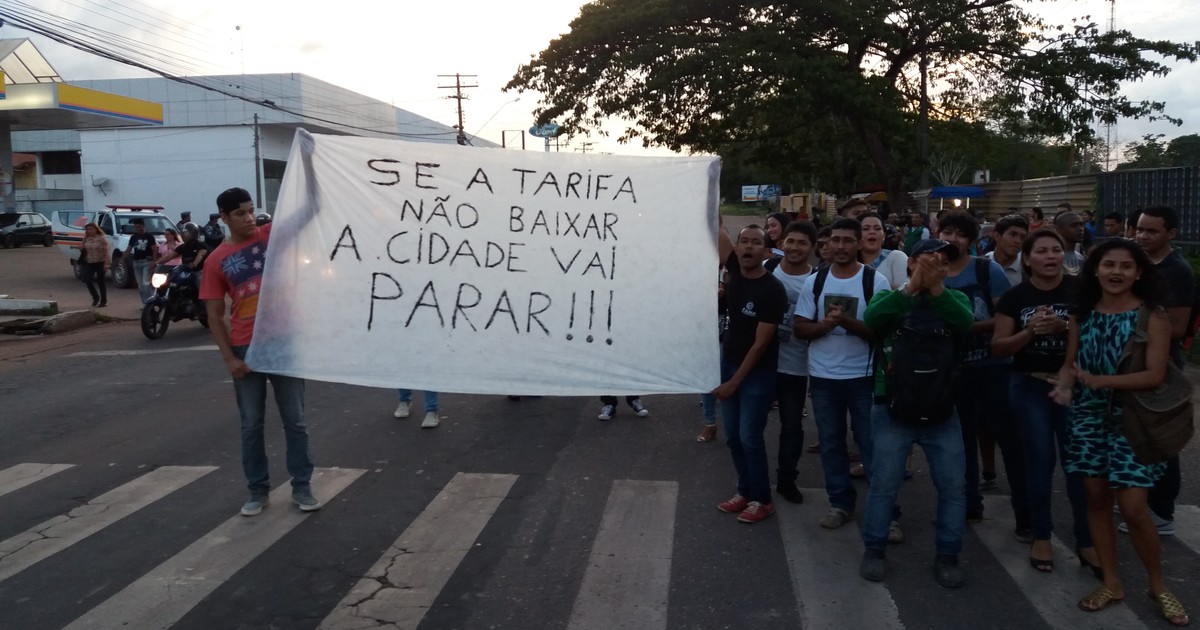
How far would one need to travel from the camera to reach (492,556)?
5055 millimetres

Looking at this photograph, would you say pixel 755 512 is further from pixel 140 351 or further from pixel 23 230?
pixel 23 230

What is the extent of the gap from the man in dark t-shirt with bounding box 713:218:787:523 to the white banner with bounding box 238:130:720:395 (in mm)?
272

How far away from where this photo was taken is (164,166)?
50938mm

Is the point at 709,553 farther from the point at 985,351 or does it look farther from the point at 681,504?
the point at 985,351

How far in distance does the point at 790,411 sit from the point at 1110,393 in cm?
179

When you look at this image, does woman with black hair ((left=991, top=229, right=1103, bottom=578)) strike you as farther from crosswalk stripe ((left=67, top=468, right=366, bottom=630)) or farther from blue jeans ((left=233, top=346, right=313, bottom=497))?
crosswalk stripe ((left=67, top=468, right=366, bottom=630))

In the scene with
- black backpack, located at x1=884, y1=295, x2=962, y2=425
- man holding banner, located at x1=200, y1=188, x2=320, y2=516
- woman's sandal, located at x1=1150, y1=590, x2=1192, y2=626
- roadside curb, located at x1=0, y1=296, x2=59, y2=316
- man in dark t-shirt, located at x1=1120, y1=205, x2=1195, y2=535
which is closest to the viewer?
woman's sandal, located at x1=1150, y1=590, x2=1192, y2=626

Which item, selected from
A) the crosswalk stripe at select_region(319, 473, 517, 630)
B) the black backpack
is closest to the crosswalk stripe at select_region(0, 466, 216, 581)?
the crosswalk stripe at select_region(319, 473, 517, 630)

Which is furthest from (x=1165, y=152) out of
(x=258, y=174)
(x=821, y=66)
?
(x=258, y=174)

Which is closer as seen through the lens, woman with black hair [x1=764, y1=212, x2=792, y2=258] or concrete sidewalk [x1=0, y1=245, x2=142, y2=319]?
woman with black hair [x1=764, y1=212, x2=792, y2=258]

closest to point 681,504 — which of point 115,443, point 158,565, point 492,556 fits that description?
point 492,556

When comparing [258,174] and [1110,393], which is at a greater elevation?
[258,174]

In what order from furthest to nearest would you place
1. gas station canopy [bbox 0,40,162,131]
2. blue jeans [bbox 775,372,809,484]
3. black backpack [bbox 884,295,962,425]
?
gas station canopy [bbox 0,40,162,131] < blue jeans [bbox 775,372,809,484] < black backpack [bbox 884,295,962,425]

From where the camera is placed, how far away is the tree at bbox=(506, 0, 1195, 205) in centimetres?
2052
